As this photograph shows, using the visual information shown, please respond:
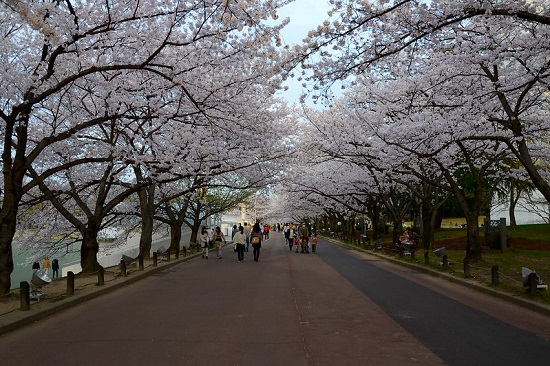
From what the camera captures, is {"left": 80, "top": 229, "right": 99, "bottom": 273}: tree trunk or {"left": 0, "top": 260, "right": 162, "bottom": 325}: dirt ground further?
{"left": 80, "top": 229, "right": 99, "bottom": 273}: tree trunk

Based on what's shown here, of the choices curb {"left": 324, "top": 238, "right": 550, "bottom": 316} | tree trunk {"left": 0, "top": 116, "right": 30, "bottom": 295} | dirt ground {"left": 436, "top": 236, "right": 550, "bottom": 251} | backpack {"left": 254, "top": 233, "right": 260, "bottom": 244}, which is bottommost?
curb {"left": 324, "top": 238, "right": 550, "bottom": 316}

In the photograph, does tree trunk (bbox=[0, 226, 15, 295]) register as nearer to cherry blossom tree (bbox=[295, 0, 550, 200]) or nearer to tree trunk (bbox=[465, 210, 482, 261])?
cherry blossom tree (bbox=[295, 0, 550, 200])

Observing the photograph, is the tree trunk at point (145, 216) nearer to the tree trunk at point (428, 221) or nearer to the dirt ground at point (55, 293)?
the dirt ground at point (55, 293)

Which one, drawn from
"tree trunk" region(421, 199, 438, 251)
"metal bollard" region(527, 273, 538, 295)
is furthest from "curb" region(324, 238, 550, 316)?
"tree trunk" region(421, 199, 438, 251)

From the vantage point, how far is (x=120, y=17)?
10.9 metres

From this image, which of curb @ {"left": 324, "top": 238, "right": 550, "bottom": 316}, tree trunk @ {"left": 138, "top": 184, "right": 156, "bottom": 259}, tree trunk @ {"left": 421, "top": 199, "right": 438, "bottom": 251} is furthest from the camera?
tree trunk @ {"left": 421, "top": 199, "right": 438, "bottom": 251}

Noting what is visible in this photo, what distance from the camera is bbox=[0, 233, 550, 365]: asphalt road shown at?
6336 millimetres

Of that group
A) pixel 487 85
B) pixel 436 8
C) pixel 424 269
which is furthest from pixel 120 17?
pixel 424 269

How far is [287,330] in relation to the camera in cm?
788

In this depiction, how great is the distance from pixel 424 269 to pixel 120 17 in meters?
14.1

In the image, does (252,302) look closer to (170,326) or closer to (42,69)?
(170,326)

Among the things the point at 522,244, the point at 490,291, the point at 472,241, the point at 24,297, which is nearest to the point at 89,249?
the point at 24,297

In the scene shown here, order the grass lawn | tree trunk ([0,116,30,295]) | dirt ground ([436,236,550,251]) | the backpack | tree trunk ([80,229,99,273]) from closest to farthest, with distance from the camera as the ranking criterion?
tree trunk ([0,116,30,295]), the grass lawn, tree trunk ([80,229,99,273]), the backpack, dirt ground ([436,236,550,251])

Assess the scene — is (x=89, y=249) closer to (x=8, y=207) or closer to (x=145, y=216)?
(x=145, y=216)
